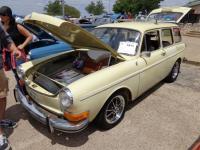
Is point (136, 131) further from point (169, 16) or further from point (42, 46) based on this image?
point (169, 16)

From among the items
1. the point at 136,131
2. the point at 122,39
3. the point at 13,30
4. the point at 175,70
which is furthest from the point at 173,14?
the point at 13,30

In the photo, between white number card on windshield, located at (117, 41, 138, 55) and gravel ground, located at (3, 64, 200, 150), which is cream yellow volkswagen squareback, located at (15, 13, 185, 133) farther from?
gravel ground, located at (3, 64, 200, 150)

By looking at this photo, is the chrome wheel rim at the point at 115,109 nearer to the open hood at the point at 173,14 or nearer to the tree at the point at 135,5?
the open hood at the point at 173,14

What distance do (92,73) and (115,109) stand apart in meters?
0.75

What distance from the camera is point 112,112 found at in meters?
3.49

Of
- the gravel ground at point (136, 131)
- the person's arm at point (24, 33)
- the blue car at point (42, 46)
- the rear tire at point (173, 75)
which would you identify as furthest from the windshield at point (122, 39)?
the rear tire at point (173, 75)

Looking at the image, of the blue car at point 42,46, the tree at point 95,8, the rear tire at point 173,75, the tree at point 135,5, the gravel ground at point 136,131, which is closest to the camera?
the gravel ground at point 136,131

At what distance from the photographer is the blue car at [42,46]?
5.18 metres

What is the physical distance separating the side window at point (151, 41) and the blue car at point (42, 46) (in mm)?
1819

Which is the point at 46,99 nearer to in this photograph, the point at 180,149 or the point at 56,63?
the point at 56,63

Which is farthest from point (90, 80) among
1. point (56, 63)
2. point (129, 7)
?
point (129, 7)

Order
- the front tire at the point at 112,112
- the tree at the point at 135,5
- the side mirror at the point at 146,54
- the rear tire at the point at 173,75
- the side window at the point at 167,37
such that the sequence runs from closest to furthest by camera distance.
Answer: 1. the front tire at the point at 112,112
2. the side mirror at the point at 146,54
3. the side window at the point at 167,37
4. the rear tire at the point at 173,75
5. the tree at the point at 135,5

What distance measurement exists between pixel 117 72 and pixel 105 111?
59cm

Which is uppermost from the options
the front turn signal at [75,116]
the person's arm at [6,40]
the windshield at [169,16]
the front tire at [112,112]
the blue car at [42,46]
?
the windshield at [169,16]
